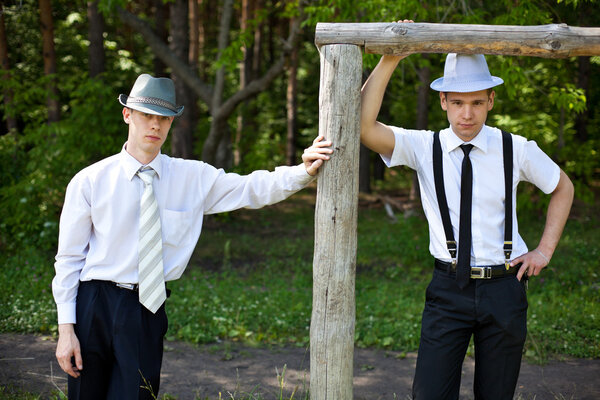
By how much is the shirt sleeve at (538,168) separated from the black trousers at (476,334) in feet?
1.86

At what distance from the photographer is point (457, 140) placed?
3.35m

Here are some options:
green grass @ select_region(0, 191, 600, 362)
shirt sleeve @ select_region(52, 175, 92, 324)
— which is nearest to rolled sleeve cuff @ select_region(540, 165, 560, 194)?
shirt sleeve @ select_region(52, 175, 92, 324)

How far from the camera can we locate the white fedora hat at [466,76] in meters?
3.27

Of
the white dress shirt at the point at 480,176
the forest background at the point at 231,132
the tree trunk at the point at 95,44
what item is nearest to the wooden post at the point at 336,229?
the white dress shirt at the point at 480,176

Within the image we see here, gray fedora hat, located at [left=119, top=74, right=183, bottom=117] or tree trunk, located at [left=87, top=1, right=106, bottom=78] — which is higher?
tree trunk, located at [left=87, top=1, right=106, bottom=78]

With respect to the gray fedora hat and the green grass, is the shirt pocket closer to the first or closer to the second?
the gray fedora hat

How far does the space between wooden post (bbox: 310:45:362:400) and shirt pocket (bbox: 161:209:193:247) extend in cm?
72

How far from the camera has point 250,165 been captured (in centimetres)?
1228


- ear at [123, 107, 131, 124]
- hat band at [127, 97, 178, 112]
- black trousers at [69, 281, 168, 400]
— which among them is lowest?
black trousers at [69, 281, 168, 400]

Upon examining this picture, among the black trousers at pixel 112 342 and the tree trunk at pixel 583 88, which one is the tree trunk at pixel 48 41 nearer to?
the black trousers at pixel 112 342

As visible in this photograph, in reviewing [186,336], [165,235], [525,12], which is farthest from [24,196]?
[525,12]

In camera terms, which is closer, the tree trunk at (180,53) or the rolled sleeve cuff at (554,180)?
the rolled sleeve cuff at (554,180)

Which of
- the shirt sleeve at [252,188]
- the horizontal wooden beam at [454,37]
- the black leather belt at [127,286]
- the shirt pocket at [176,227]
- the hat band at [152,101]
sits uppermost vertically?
the horizontal wooden beam at [454,37]

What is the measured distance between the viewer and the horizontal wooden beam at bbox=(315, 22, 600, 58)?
3.26 meters
